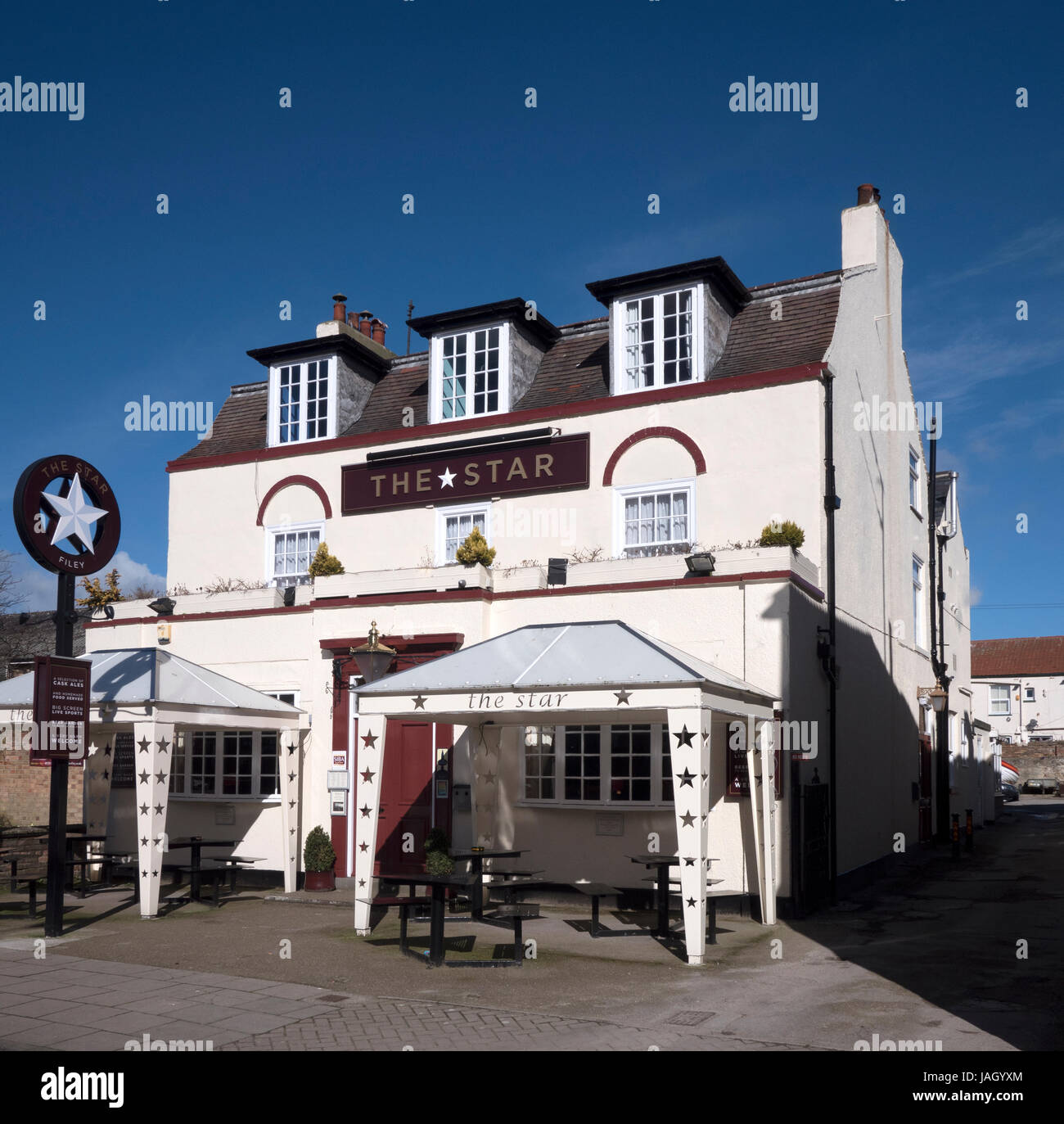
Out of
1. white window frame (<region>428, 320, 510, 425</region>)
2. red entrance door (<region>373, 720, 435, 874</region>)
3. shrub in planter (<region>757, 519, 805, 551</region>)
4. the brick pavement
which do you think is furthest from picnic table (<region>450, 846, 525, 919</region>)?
white window frame (<region>428, 320, 510, 425</region>)

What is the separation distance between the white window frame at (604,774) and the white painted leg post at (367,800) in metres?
3.01

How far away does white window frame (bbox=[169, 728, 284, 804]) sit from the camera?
16.9m

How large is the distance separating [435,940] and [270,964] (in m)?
1.62

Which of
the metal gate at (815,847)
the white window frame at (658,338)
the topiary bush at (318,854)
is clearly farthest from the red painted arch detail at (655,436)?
the topiary bush at (318,854)

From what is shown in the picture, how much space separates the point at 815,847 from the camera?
14578mm

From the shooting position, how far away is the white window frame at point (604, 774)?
14289 millimetres

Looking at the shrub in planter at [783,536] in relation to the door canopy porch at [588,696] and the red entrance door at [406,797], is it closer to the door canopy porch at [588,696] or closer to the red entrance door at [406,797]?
the door canopy porch at [588,696]

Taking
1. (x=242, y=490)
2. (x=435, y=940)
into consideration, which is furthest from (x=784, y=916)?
(x=242, y=490)

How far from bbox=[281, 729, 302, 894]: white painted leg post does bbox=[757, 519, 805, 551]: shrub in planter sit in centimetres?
719

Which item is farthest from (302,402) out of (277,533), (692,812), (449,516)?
(692,812)

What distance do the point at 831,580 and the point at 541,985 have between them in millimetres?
8041

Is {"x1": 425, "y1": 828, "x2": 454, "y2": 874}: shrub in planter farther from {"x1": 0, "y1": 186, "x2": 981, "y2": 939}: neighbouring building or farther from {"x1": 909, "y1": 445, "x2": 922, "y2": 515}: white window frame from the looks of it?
{"x1": 909, "y1": 445, "x2": 922, "y2": 515}: white window frame

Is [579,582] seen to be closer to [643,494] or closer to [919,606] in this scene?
[643,494]

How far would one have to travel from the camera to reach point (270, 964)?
10719 mm
